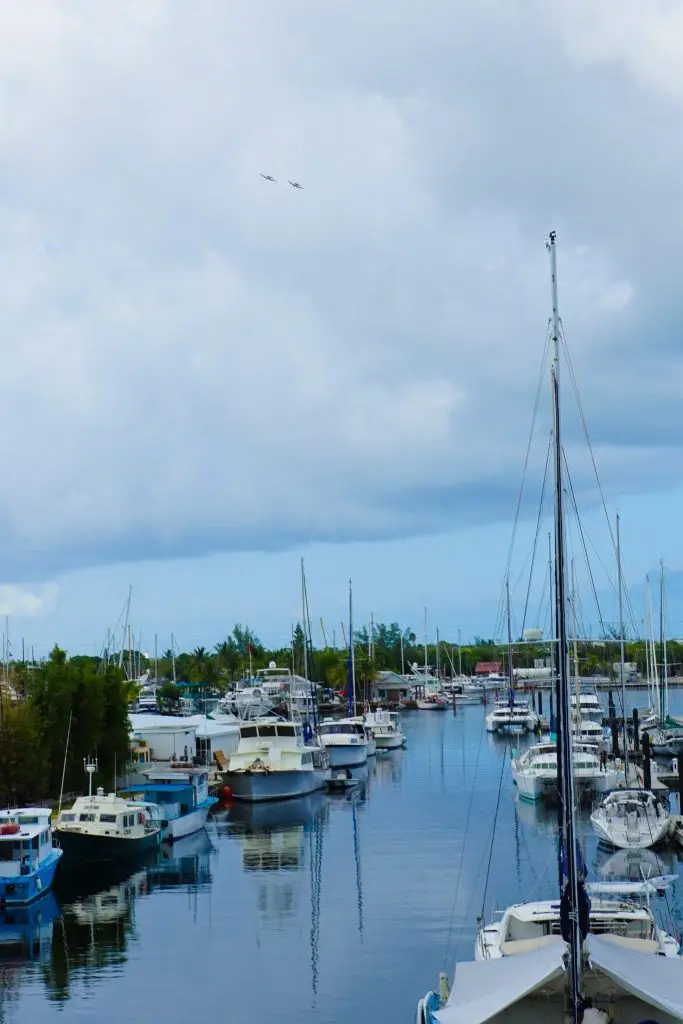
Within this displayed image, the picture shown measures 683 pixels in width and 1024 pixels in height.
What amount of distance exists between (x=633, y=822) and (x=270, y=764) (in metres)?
32.6

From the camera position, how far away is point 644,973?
1025 inches

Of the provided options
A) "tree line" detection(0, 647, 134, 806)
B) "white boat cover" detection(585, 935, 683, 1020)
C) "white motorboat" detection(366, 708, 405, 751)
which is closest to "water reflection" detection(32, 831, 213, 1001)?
"tree line" detection(0, 647, 134, 806)

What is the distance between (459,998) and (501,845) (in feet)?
131

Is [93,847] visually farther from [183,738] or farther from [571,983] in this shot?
[183,738]

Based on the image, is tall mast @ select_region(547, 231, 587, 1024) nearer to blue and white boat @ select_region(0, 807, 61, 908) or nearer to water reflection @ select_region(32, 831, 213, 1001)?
water reflection @ select_region(32, 831, 213, 1001)

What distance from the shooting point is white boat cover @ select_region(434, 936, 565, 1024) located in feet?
82.9

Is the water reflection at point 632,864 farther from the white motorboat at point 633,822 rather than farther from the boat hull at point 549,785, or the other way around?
the boat hull at point 549,785

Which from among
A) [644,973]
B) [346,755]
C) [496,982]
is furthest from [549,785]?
[496,982]

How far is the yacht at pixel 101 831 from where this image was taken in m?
59.7

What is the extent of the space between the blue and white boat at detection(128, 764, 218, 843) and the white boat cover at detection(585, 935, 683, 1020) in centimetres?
4333

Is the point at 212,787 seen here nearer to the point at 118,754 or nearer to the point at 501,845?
the point at 118,754

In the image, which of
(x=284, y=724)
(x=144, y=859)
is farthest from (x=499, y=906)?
(x=284, y=724)

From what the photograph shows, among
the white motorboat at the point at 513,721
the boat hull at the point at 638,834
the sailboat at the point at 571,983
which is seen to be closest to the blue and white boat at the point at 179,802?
the boat hull at the point at 638,834

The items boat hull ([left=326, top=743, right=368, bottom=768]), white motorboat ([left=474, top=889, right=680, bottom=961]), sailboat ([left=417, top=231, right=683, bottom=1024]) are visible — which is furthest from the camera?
boat hull ([left=326, top=743, right=368, bottom=768])
